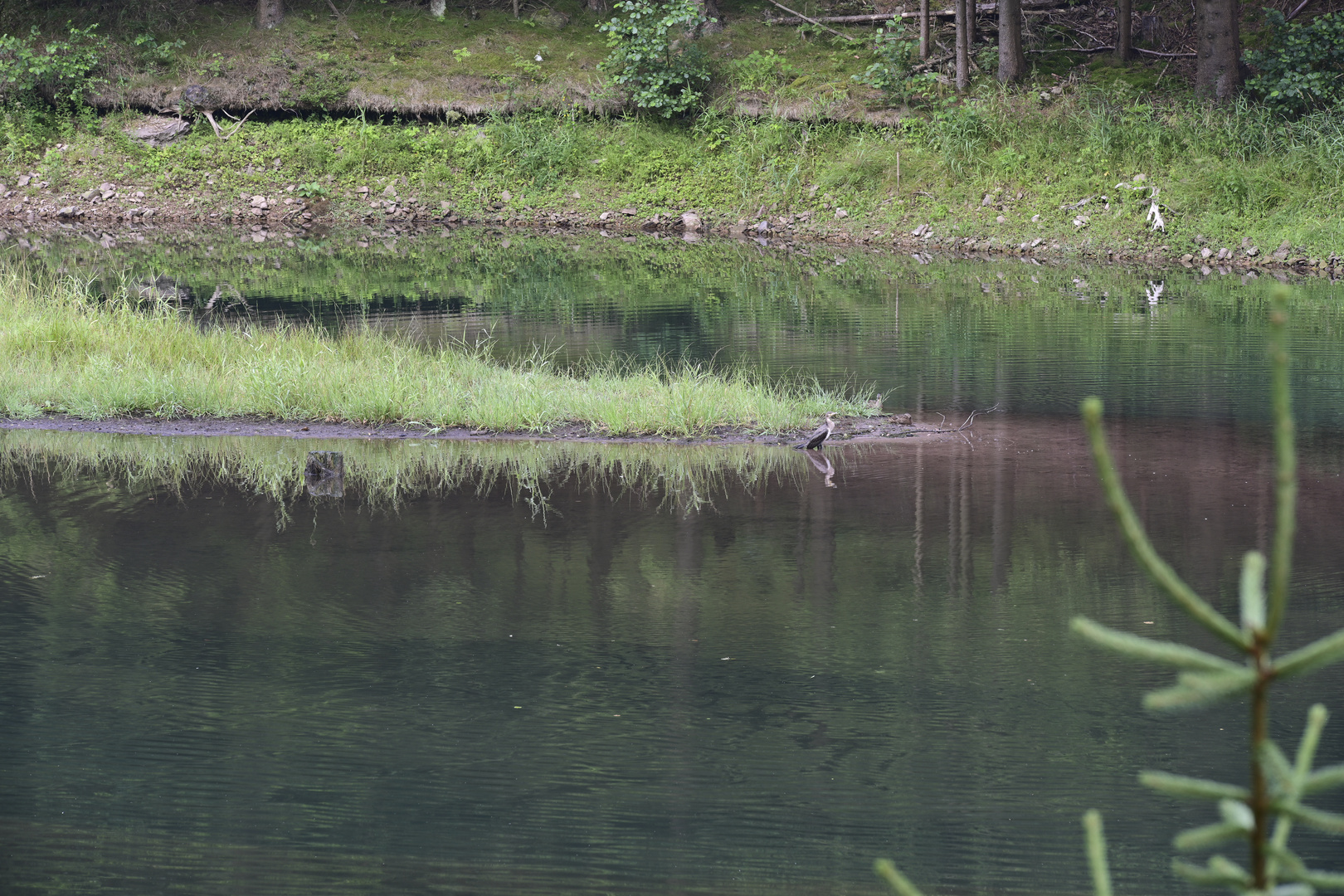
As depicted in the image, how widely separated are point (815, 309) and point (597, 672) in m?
11.5

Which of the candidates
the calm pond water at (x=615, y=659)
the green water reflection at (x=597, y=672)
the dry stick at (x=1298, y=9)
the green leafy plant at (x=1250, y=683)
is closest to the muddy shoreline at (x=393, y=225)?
the dry stick at (x=1298, y=9)

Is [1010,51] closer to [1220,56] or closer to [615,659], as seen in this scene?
[1220,56]

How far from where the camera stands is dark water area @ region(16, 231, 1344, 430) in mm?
12586

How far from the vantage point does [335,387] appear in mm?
11008

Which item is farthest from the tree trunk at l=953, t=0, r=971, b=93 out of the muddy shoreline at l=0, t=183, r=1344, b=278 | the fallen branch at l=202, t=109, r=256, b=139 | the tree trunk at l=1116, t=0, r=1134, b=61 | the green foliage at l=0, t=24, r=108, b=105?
the green foliage at l=0, t=24, r=108, b=105

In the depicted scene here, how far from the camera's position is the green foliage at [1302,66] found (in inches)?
891

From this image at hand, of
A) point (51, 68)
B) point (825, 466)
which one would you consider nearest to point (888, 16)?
point (51, 68)

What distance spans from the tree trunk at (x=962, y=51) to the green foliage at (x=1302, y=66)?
15.6 feet

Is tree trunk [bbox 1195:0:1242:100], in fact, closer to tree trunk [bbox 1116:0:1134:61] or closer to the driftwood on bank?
tree trunk [bbox 1116:0:1134:61]

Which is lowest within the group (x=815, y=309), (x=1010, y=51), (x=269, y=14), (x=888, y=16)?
(x=815, y=309)

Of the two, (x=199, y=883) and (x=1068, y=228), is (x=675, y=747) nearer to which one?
(x=199, y=883)

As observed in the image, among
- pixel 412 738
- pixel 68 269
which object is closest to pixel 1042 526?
pixel 412 738

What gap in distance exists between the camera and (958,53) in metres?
25.8

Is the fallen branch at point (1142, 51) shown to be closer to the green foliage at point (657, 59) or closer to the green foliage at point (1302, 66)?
the green foliage at point (1302, 66)
